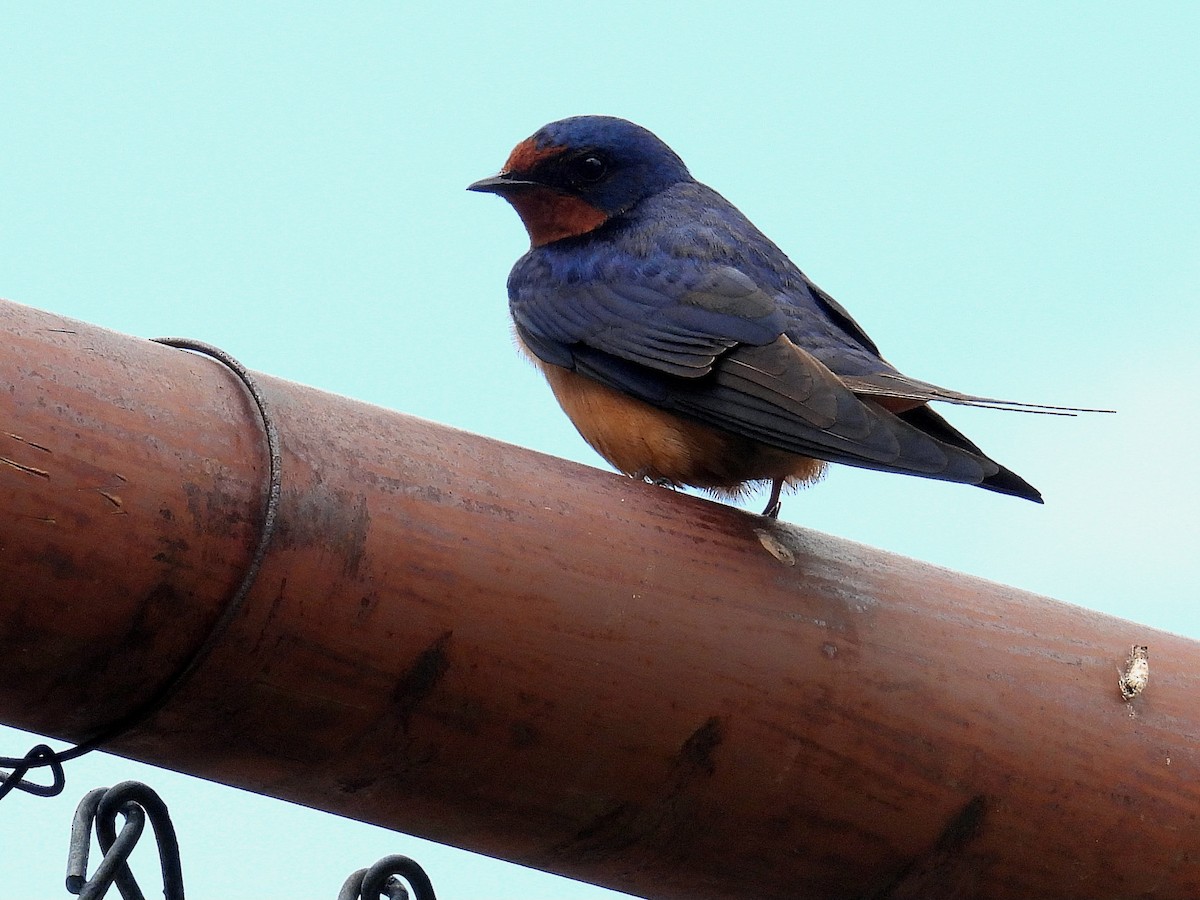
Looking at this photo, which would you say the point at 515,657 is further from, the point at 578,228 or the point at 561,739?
the point at 578,228

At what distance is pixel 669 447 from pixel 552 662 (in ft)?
2.82

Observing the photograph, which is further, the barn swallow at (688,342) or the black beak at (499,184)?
the black beak at (499,184)

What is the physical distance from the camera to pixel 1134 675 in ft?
5.00

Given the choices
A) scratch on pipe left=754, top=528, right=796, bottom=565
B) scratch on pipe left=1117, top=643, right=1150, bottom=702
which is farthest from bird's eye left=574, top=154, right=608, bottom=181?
scratch on pipe left=1117, top=643, right=1150, bottom=702

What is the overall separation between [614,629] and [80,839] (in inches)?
18.4

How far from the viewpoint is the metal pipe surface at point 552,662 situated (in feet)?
3.45

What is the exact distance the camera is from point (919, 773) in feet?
4.55

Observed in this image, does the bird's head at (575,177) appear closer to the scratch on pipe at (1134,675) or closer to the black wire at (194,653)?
the scratch on pipe at (1134,675)

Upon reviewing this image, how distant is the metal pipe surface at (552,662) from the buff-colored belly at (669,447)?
0.48 m

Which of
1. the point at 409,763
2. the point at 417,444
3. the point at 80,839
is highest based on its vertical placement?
the point at 417,444

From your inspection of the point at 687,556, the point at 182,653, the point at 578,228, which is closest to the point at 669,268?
the point at 578,228

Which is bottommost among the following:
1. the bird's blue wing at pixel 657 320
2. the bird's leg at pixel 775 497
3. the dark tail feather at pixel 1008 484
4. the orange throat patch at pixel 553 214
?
the bird's leg at pixel 775 497

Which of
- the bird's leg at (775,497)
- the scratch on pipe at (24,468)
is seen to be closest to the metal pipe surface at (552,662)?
the scratch on pipe at (24,468)

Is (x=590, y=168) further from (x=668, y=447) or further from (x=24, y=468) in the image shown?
(x=24, y=468)
